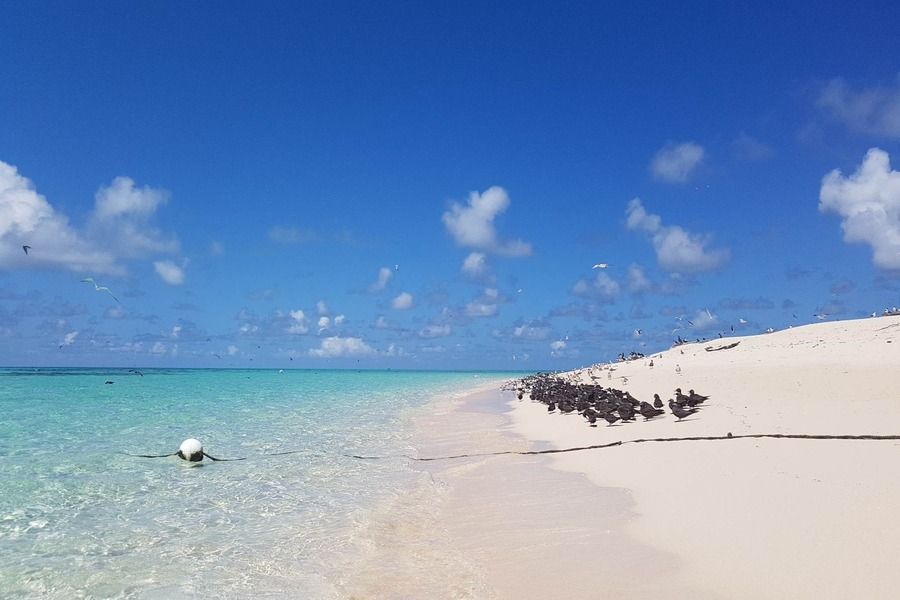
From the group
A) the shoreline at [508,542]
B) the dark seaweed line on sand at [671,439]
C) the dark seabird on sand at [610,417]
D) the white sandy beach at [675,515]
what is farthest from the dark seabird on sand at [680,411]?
the shoreline at [508,542]

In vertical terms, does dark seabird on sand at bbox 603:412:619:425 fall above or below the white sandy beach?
→ above

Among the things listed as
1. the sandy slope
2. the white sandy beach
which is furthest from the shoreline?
the sandy slope

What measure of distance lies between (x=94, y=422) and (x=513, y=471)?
17.0 meters

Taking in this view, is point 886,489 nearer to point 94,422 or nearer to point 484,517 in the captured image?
point 484,517

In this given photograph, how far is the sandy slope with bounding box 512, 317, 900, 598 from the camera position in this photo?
478 centimetres

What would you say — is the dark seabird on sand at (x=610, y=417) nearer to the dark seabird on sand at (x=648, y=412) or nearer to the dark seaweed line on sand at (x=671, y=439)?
the dark seabird on sand at (x=648, y=412)

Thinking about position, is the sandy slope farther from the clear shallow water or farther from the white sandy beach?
the clear shallow water

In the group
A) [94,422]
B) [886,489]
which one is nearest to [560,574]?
[886,489]

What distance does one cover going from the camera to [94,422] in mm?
20312

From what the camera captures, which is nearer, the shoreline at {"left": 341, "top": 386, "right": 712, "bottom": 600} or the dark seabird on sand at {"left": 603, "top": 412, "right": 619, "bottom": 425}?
the shoreline at {"left": 341, "top": 386, "right": 712, "bottom": 600}

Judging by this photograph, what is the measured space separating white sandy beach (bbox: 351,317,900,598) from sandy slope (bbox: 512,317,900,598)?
0.07 ft

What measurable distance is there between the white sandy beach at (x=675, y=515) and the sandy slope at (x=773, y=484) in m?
0.02

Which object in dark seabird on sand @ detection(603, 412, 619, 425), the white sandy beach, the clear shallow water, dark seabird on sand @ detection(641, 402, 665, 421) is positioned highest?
dark seabird on sand @ detection(641, 402, 665, 421)

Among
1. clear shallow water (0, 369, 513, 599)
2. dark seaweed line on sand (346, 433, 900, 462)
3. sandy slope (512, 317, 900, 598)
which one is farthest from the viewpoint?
dark seaweed line on sand (346, 433, 900, 462)
